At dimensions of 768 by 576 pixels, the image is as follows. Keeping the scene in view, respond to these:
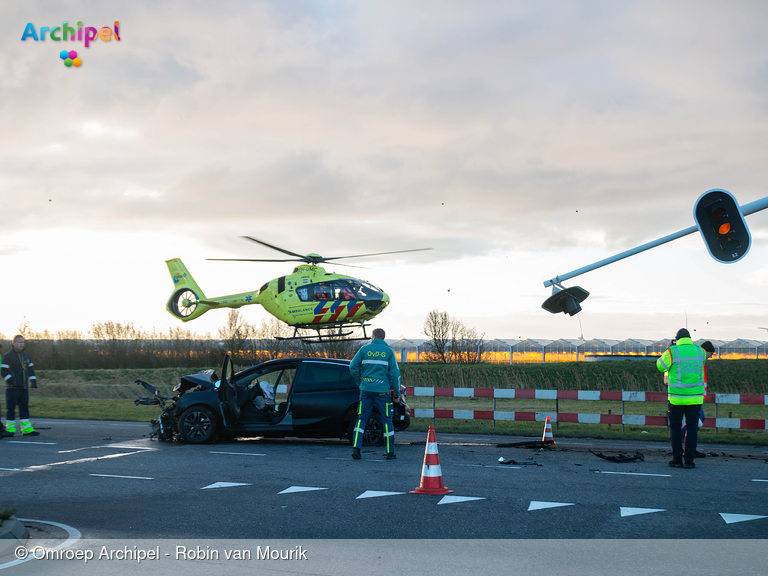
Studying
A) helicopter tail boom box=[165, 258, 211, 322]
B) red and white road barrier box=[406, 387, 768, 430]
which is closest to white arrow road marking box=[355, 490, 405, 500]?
red and white road barrier box=[406, 387, 768, 430]

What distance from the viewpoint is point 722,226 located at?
7312mm

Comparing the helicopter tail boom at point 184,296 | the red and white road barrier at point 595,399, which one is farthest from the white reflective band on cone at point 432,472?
the helicopter tail boom at point 184,296

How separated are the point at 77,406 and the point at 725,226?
21.8 metres

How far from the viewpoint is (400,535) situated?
5.51 meters

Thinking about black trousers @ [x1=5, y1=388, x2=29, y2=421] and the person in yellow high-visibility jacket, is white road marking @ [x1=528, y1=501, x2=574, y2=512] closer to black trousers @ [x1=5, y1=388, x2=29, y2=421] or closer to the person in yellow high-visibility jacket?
the person in yellow high-visibility jacket

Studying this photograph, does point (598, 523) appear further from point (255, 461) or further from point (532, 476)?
point (255, 461)

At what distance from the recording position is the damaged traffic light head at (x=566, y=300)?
10.4 m

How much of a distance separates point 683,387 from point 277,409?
260 inches

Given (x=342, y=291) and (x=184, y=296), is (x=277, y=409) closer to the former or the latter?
(x=342, y=291)

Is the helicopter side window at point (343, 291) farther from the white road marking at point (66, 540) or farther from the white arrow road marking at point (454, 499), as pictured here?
the white road marking at point (66, 540)

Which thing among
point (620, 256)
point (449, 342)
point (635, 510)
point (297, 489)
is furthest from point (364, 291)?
point (449, 342)

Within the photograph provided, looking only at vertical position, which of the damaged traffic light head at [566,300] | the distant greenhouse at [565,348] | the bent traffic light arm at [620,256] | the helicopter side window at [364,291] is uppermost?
the helicopter side window at [364,291]

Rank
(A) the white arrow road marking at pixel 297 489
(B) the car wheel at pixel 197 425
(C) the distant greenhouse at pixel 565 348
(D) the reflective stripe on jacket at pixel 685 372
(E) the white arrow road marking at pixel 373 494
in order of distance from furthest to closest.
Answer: (C) the distant greenhouse at pixel 565 348
(B) the car wheel at pixel 197 425
(D) the reflective stripe on jacket at pixel 685 372
(A) the white arrow road marking at pixel 297 489
(E) the white arrow road marking at pixel 373 494

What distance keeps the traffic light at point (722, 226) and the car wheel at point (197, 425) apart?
8229 millimetres
